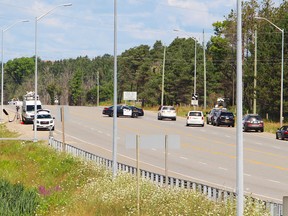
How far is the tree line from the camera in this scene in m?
73.5

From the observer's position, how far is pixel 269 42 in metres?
74.9

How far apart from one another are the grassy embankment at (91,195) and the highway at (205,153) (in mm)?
1404

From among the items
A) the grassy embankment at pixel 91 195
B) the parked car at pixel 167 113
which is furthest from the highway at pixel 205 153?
the parked car at pixel 167 113

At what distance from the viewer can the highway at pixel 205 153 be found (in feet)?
95.5

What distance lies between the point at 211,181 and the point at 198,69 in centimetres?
8354

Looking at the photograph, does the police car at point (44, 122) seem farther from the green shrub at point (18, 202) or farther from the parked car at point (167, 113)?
the green shrub at point (18, 202)

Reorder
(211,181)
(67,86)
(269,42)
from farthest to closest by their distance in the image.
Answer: (67,86) < (269,42) < (211,181)

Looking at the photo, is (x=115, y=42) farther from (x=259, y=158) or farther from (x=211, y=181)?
(x=259, y=158)

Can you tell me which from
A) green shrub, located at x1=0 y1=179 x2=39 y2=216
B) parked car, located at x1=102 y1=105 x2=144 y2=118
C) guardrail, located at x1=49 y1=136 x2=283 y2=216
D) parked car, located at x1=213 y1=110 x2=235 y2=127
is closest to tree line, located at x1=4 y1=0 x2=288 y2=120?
parked car, located at x1=213 y1=110 x2=235 y2=127

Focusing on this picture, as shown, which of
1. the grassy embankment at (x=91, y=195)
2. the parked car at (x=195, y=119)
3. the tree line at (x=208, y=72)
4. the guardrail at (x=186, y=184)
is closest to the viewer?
the guardrail at (x=186, y=184)

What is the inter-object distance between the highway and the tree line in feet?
30.5

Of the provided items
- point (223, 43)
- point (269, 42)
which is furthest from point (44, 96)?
point (269, 42)

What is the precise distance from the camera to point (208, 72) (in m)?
112

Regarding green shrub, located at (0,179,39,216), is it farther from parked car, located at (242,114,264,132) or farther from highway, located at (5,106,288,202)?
parked car, located at (242,114,264,132)
